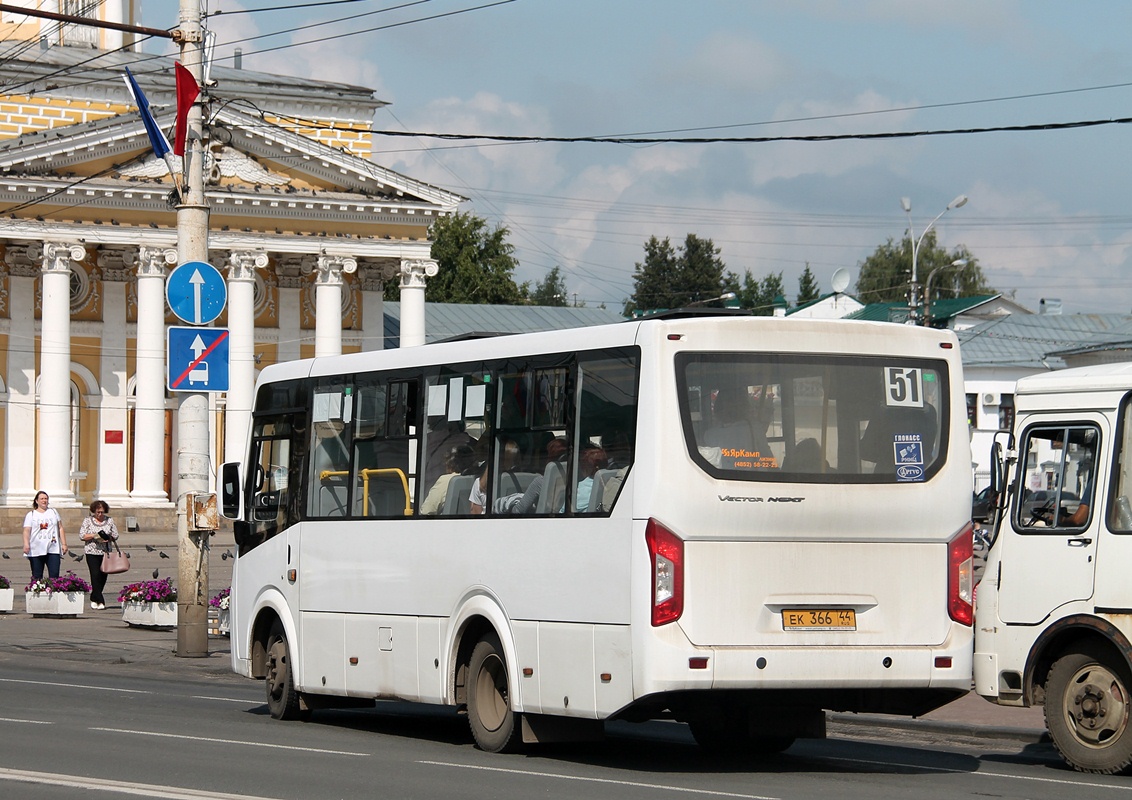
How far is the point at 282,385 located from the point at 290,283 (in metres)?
43.2

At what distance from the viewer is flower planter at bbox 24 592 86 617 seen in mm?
25062

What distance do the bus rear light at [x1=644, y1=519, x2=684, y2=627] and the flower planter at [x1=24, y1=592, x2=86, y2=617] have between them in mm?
16800

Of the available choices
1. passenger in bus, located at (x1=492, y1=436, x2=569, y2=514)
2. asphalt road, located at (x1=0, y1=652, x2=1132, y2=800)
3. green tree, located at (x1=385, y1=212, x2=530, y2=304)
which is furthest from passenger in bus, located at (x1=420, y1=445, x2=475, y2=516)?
green tree, located at (x1=385, y1=212, x2=530, y2=304)

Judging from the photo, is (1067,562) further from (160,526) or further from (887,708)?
(160,526)

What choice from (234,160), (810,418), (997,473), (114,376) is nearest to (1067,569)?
(997,473)

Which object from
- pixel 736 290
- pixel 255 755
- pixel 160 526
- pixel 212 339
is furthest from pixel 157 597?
pixel 736 290

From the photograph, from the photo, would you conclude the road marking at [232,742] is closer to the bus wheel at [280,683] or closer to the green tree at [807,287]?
the bus wheel at [280,683]

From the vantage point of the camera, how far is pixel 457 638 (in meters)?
11.8

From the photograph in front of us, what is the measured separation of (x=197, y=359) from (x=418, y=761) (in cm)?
878

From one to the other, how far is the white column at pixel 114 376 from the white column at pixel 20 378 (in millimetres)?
2218

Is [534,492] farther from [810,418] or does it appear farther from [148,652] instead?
[148,652]

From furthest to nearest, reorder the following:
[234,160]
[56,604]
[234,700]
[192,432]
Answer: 1. [234,160]
2. [56,604]
3. [192,432]
4. [234,700]

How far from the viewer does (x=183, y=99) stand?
19266mm

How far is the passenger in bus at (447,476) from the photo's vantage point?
38.7 ft
